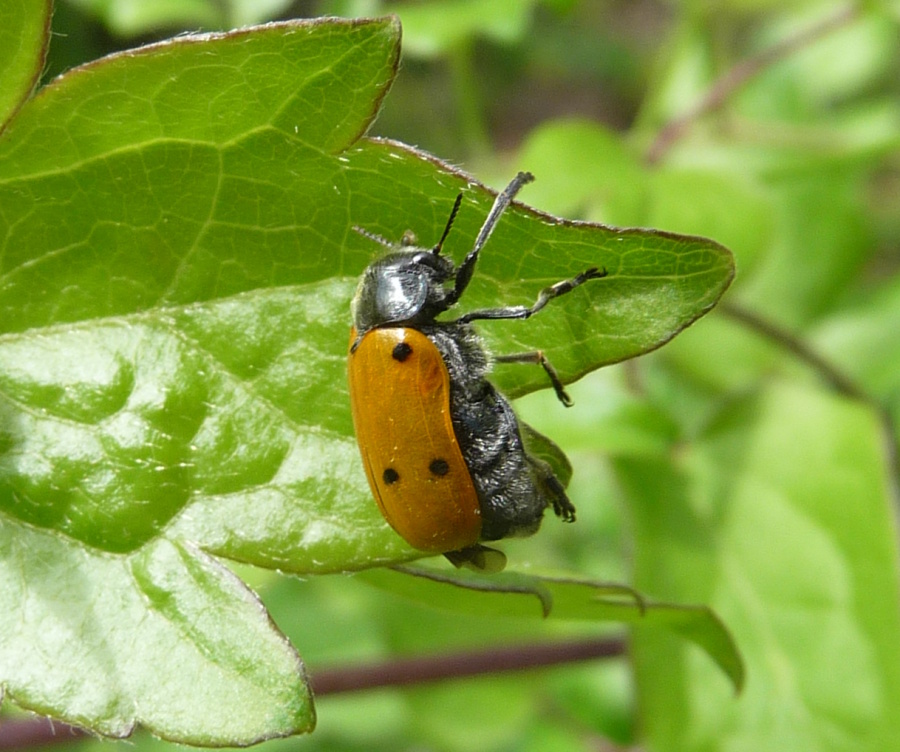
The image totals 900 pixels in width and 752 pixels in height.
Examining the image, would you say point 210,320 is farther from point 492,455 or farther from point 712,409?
point 712,409

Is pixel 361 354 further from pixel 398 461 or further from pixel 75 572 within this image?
pixel 75 572

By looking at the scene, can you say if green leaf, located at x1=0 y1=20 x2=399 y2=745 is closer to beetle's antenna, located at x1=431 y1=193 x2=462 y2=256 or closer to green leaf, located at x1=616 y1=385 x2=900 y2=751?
beetle's antenna, located at x1=431 y1=193 x2=462 y2=256

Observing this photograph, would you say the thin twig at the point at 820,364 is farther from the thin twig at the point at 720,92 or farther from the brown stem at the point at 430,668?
the brown stem at the point at 430,668

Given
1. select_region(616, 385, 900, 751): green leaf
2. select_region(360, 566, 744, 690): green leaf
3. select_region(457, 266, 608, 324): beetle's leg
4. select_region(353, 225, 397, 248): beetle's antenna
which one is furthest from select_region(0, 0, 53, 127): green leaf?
select_region(616, 385, 900, 751): green leaf

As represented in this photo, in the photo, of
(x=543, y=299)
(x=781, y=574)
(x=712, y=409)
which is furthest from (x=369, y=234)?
(x=712, y=409)

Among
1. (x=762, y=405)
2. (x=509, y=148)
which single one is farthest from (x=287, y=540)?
(x=509, y=148)
